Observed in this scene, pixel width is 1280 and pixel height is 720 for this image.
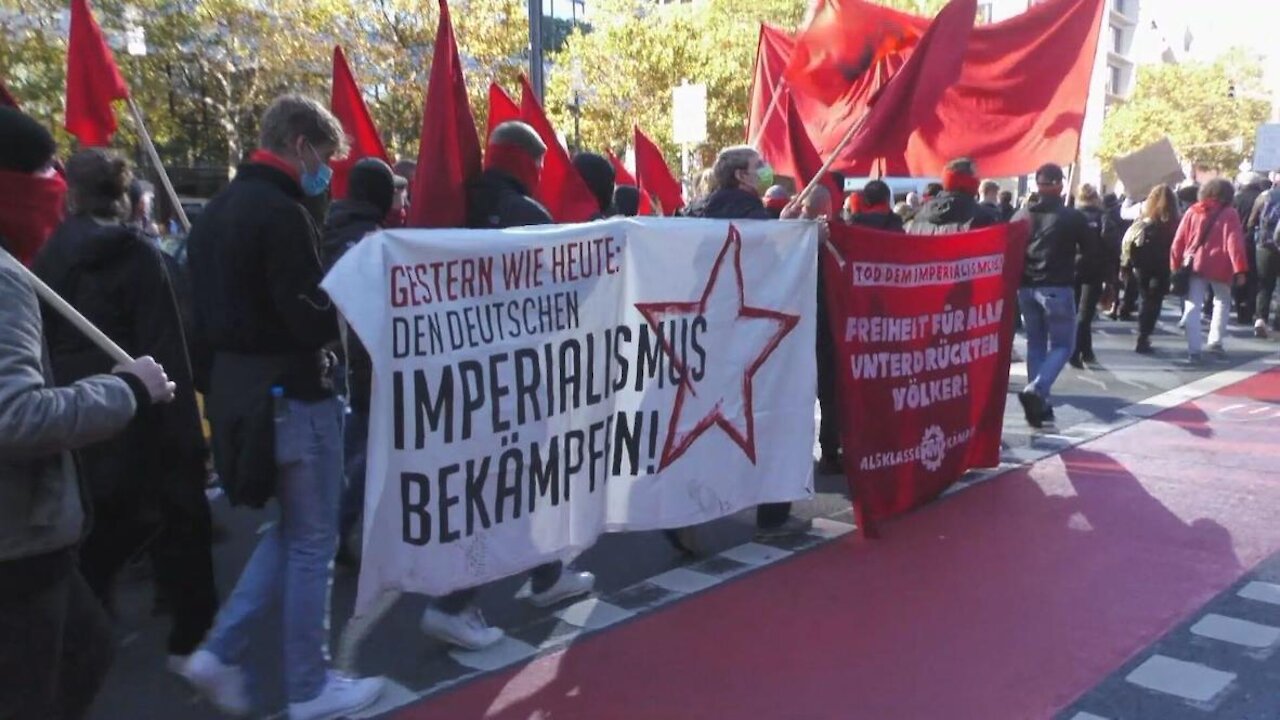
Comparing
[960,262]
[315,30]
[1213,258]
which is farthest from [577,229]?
[315,30]

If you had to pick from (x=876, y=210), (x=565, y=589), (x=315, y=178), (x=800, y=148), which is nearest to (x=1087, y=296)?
(x=876, y=210)

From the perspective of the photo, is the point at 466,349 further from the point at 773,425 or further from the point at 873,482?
the point at 873,482

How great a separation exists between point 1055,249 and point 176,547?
20.3 feet

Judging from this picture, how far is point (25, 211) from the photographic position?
2.47 meters

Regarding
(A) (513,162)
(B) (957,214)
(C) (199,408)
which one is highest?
(A) (513,162)

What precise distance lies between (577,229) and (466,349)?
0.70 meters

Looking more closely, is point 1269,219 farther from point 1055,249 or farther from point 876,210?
point 876,210

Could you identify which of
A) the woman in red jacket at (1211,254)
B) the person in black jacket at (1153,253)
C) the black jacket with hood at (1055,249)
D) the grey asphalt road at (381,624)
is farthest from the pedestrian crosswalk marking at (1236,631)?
the person in black jacket at (1153,253)

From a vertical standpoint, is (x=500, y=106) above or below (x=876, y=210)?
above

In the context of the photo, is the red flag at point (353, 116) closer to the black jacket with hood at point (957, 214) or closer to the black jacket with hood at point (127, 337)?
the black jacket with hood at point (127, 337)

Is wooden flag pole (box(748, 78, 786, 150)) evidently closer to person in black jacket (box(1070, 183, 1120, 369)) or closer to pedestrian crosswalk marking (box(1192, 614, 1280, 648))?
pedestrian crosswalk marking (box(1192, 614, 1280, 648))

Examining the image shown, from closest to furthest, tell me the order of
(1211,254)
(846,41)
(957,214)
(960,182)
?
1. (846,41)
2. (960,182)
3. (957,214)
4. (1211,254)

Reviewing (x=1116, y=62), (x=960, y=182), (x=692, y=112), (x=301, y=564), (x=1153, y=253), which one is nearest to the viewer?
(x=301, y=564)

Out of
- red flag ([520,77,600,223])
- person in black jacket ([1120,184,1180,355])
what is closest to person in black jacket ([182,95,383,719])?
red flag ([520,77,600,223])
